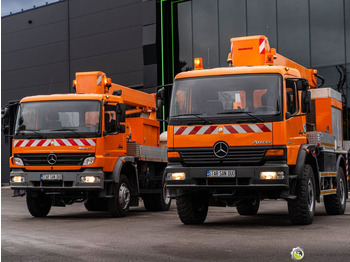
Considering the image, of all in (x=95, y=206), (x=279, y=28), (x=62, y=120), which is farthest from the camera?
(x=279, y=28)

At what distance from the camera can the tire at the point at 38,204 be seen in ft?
51.4

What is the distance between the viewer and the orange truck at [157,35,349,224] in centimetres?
1156

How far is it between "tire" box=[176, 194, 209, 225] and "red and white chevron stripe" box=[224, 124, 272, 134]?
1756 mm

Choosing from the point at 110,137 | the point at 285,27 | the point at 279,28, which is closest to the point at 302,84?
the point at 110,137

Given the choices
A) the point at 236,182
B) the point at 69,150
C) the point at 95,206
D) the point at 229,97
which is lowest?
the point at 95,206

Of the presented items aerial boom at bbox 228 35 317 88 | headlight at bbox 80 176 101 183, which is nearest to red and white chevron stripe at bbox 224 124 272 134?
aerial boom at bbox 228 35 317 88

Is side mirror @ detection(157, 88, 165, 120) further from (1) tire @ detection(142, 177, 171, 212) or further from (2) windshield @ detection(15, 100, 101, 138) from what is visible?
(1) tire @ detection(142, 177, 171, 212)

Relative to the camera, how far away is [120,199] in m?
15.6

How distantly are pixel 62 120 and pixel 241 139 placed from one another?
5029mm

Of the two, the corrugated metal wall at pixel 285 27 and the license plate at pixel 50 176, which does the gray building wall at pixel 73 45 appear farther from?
the license plate at pixel 50 176

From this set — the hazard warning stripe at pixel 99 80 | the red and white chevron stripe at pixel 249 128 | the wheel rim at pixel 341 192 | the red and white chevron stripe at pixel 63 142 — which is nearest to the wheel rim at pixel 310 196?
the red and white chevron stripe at pixel 249 128

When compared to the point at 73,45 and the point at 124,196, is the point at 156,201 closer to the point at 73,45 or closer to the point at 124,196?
the point at 124,196

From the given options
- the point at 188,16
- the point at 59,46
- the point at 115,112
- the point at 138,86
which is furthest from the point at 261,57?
the point at 59,46

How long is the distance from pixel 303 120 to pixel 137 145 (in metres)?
5.39
